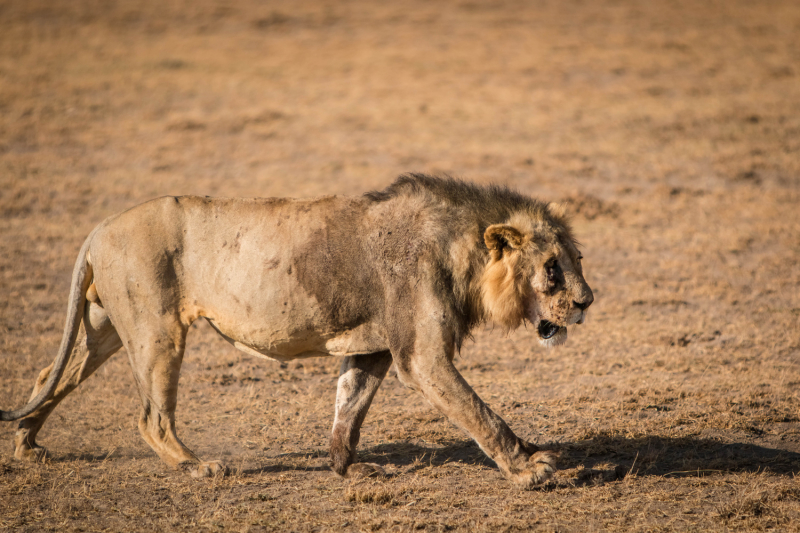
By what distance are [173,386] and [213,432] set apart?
50.8 inches

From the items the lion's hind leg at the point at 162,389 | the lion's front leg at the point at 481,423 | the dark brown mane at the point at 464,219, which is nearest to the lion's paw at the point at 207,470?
the lion's hind leg at the point at 162,389

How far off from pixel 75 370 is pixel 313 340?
2.00 meters

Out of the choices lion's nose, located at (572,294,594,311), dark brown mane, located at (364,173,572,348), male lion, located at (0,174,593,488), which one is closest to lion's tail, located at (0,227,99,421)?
male lion, located at (0,174,593,488)

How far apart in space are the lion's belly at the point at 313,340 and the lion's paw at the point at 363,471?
823 mm

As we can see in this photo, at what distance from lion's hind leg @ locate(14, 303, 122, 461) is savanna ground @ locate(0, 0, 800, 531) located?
0.50 ft

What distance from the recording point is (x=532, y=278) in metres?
5.23

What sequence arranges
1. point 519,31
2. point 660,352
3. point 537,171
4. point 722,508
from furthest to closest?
point 519,31 < point 537,171 < point 660,352 < point 722,508

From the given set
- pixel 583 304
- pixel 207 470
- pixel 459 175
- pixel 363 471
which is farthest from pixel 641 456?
pixel 459 175

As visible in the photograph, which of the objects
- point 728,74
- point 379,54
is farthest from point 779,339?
point 379,54

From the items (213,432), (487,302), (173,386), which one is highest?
(487,302)

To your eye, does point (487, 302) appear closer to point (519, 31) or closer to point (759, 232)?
point (759, 232)

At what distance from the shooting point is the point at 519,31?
2536cm

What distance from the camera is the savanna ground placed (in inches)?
212

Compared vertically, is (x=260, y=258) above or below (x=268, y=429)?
above
